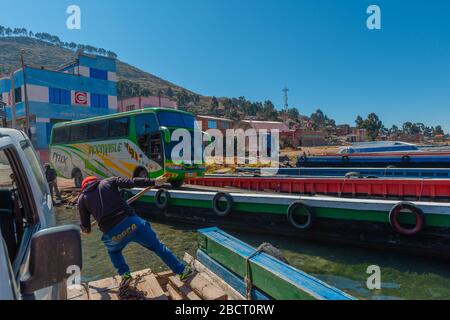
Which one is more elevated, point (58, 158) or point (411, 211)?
point (58, 158)

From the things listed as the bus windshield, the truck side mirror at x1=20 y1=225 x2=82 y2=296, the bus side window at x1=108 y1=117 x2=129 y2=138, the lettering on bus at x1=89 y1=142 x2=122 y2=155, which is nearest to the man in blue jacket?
the truck side mirror at x1=20 y1=225 x2=82 y2=296

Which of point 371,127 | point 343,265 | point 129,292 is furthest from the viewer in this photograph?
point 371,127

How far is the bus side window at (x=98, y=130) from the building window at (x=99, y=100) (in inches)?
1058

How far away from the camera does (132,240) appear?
434 cm

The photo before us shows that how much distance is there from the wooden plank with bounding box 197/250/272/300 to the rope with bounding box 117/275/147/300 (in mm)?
1099

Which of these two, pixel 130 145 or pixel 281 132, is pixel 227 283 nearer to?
pixel 130 145

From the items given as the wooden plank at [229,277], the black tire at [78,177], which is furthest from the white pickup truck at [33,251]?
the black tire at [78,177]

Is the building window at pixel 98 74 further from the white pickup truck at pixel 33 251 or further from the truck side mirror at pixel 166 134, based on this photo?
the white pickup truck at pixel 33 251

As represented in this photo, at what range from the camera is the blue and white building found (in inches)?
1345

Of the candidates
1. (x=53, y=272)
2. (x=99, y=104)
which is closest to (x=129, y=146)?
(x=53, y=272)

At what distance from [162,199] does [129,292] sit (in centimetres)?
672

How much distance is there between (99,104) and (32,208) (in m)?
40.8

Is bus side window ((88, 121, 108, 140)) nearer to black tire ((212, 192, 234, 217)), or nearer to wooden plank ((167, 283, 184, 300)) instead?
black tire ((212, 192, 234, 217))

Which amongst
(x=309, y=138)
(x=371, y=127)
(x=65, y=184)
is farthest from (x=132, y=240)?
(x=371, y=127)
